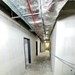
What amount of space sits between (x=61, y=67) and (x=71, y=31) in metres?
1.10

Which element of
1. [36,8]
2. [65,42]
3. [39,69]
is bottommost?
[39,69]

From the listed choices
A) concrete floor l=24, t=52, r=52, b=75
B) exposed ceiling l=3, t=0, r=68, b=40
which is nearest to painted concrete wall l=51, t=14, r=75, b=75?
exposed ceiling l=3, t=0, r=68, b=40

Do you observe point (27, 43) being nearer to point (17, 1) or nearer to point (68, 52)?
point (68, 52)

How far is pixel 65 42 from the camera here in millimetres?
2502

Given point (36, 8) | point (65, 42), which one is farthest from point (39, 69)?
point (36, 8)

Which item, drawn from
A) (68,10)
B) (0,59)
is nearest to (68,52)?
(68,10)

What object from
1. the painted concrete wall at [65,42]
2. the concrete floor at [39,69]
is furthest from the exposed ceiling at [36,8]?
the concrete floor at [39,69]

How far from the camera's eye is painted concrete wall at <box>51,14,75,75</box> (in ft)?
8.04

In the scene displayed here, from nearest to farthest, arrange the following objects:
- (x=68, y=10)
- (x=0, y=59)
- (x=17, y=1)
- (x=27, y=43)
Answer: (x=17, y=1) < (x=0, y=59) < (x=68, y=10) < (x=27, y=43)

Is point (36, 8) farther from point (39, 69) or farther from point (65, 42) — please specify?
point (39, 69)

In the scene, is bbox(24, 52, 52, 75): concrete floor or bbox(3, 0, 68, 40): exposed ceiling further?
bbox(24, 52, 52, 75): concrete floor

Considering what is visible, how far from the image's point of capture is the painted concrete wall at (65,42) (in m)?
2.45

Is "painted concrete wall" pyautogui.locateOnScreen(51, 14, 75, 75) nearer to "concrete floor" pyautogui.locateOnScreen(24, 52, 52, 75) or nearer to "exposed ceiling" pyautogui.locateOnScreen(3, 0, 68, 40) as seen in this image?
"exposed ceiling" pyautogui.locateOnScreen(3, 0, 68, 40)

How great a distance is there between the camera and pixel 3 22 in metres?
2.14
